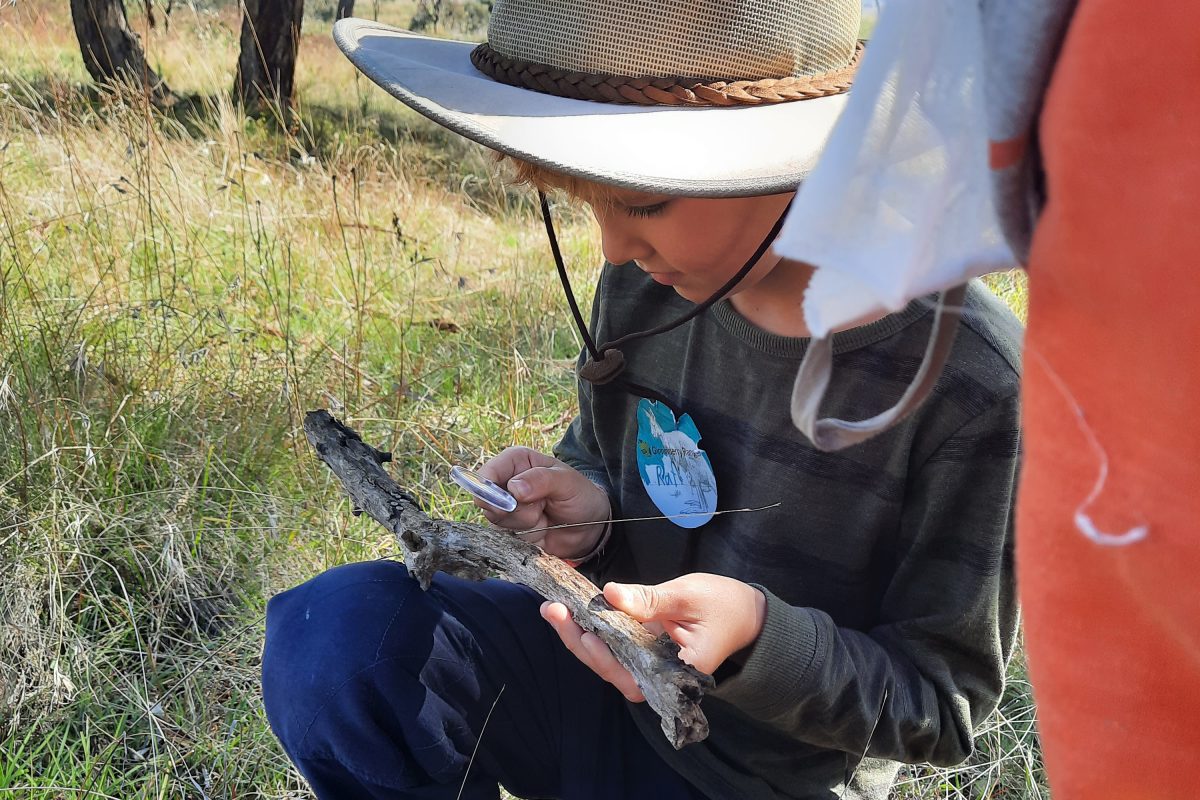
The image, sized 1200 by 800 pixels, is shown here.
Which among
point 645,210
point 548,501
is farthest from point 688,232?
point 548,501

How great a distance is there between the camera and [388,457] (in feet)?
4.92

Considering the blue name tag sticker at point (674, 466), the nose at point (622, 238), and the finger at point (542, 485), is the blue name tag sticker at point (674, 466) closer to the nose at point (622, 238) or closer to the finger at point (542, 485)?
the finger at point (542, 485)

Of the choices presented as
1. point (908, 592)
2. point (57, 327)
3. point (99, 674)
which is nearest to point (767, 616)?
point (908, 592)

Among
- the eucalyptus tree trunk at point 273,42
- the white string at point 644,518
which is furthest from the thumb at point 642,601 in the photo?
the eucalyptus tree trunk at point 273,42

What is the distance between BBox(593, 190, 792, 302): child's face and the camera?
117 cm

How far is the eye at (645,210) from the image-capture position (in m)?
1.16

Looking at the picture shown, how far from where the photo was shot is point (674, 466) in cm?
147

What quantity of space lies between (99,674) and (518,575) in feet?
3.25

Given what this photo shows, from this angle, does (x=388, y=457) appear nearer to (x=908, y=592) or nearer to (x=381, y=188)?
(x=908, y=592)

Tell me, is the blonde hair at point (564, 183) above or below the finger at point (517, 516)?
above

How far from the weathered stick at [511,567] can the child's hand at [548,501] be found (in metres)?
0.12

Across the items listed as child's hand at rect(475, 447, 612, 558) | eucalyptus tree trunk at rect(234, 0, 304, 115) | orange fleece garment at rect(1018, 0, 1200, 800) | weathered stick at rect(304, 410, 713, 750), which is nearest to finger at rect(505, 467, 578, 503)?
child's hand at rect(475, 447, 612, 558)

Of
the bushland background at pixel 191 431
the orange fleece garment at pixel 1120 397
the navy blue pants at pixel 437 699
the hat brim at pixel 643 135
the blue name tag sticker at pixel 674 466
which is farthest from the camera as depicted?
the bushland background at pixel 191 431

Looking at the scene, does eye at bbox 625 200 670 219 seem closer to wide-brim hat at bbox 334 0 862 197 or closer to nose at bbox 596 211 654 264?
nose at bbox 596 211 654 264
